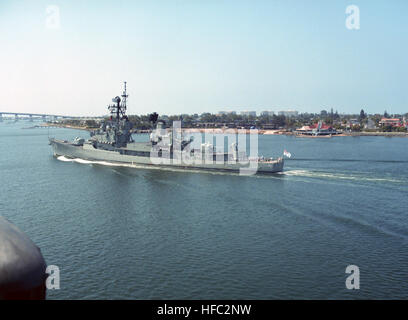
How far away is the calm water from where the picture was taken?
758 inches

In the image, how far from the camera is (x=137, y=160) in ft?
186

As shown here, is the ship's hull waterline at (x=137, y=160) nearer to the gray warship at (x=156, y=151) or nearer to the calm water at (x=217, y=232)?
the gray warship at (x=156, y=151)

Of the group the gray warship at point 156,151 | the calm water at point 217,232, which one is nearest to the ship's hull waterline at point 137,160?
the gray warship at point 156,151

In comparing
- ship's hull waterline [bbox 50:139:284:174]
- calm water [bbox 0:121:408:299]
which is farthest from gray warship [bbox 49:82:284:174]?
calm water [bbox 0:121:408:299]

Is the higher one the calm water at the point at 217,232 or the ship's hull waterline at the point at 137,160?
the ship's hull waterline at the point at 137,160

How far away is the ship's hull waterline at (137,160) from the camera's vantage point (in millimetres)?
49875

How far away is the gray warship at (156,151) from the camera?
51188 millimetres

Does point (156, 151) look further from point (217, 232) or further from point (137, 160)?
point (217, 232)

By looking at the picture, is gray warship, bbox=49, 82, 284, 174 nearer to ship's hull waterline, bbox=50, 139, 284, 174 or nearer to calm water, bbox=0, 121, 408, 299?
ship's hull waterline, bbox=50, 139, 284, 174

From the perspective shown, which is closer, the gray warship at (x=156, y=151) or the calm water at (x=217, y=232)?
the calm water at (x=217, y=232)

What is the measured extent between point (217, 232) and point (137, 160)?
32.4 meters

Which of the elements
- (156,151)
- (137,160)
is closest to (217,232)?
(156,151)

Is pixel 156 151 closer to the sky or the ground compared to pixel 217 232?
closer to the sky
